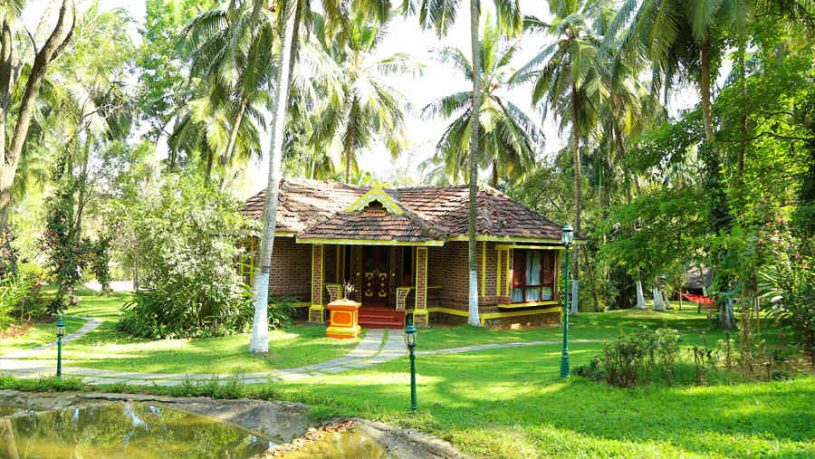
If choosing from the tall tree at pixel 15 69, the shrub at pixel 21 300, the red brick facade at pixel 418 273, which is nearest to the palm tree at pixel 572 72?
the red brick facade at pixel 418 273

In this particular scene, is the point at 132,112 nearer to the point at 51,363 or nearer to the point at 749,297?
the point at 51,363

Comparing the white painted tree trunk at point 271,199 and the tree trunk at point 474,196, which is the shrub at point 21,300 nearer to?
the white painted tree trunk at point 271,199

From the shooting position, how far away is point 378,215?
17453 millimetres

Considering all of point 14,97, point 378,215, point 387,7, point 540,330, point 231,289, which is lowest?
point 540,330

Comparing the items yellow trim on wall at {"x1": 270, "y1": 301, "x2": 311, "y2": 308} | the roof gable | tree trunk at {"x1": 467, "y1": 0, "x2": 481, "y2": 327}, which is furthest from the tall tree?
tree trunk at {"x1": 467, "y1": 0, "x2": 481, "y2": 327}

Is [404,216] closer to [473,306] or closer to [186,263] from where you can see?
[473,306]

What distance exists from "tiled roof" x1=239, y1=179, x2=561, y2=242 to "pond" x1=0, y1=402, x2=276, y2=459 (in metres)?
9.03

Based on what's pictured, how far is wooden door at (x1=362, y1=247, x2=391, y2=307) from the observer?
18.5 m

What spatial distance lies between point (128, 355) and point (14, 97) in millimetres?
14758

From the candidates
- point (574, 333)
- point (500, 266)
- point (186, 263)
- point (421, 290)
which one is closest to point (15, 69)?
point (186, 263)

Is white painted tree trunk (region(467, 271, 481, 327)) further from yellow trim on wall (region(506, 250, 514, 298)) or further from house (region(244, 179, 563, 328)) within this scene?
yellow trim on wall (region(506, 250, 514, 298))

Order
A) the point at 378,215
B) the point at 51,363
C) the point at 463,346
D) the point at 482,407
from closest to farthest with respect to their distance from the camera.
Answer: the point at 482,407 → the point at 51,363 → the point at 463,346 → the point at 378,215

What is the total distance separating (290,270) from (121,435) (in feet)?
37.5

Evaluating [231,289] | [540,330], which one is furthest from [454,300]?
[231,289]
